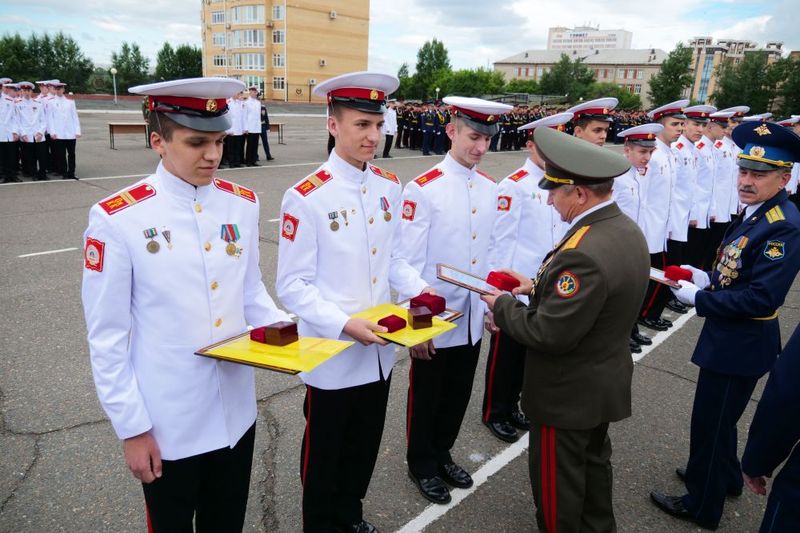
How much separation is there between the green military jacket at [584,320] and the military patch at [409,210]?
910 millimetres

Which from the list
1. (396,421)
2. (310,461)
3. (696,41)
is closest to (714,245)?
(396,421)

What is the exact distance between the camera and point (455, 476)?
11.1 feet

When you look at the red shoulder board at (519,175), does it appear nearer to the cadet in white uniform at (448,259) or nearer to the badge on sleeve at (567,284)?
the cadet in white uniform at (448,259)

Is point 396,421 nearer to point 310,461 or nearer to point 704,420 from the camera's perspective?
point 310,461

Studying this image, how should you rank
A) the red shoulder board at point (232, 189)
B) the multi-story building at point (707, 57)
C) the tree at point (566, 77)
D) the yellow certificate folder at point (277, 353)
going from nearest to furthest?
1. the yellow certificate folder at point (277, 353)
2. the red shoulder board at point (232, 189)
3. the tree at point (566, 77)
4. the multi-story building at point (707, 57)

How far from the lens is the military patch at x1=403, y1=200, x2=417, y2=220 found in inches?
127

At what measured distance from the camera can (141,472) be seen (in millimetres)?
1876

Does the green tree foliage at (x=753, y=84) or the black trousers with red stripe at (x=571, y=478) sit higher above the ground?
the green tree foliage at (x=753, y=84)

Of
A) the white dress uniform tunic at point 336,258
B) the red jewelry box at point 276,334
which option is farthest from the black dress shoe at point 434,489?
the red jewelry box at point 276,334

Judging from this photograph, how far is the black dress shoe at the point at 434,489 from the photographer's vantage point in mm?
3193

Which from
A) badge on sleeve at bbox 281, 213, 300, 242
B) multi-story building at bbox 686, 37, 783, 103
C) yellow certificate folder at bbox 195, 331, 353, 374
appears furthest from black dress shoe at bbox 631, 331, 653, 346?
multi-story building at bbox 686, 37, 783, 103

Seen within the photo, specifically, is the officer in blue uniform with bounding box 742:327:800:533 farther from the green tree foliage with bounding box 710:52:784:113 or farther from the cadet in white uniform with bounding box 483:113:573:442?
the green tree foliage with bounding box 710:52:784:113

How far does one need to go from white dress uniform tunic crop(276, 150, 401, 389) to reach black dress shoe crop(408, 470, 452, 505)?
950 mm

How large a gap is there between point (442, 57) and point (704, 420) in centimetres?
10606
